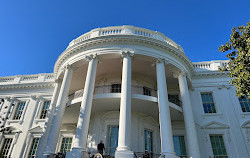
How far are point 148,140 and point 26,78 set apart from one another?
14679mm

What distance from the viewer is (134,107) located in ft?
41.3

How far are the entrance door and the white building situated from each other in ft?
0.22

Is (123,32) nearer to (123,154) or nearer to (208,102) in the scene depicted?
(123,154)

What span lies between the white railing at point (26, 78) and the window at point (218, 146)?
15.8m

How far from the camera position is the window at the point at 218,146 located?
12785 mm

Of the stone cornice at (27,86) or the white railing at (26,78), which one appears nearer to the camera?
the stone cornice at (27,86)

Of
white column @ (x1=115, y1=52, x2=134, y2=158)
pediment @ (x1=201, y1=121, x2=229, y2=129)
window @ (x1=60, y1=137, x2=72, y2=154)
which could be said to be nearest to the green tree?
white column @ (x1=115, y1=52, x2=134, y2=158)

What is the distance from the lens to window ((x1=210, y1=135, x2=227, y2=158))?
41.9ft

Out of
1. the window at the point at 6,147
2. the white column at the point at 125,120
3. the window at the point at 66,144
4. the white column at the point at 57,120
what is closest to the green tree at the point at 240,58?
the white column at the point at 125,120

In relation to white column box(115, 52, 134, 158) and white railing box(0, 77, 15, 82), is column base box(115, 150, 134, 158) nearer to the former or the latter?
white column box(115, 52, 134, 158)

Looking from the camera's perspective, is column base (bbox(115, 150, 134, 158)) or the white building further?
the white building

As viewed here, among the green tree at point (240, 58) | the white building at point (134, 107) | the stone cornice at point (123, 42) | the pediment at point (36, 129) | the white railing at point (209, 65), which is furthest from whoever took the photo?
the white railing at point (209, 65)

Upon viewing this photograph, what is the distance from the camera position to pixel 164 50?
42.1 ft

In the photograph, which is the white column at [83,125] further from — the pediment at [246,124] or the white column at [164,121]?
the pediment at [246,124]
